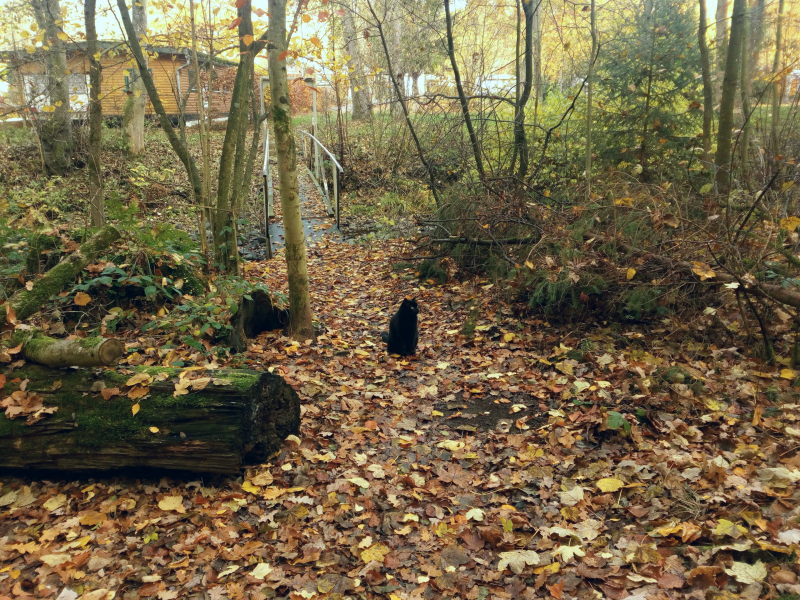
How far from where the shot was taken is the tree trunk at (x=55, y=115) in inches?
481

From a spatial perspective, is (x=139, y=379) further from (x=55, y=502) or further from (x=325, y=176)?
(x=325, y=176)

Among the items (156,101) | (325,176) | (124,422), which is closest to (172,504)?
(124,422)

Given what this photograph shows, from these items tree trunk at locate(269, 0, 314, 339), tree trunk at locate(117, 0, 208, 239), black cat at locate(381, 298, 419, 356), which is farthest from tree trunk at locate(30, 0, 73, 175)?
black cat at locate(381, 298, 419, 356)

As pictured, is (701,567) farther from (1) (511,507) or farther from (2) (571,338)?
(2) (571,338)

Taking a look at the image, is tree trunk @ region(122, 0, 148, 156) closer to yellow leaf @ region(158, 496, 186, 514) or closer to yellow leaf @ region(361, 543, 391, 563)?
yellow leaf @ region(158, 496, 186, 514)

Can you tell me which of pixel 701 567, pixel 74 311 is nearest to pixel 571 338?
pixel 701 567

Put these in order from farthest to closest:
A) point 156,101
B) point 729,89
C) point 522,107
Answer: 1. point 522,107
2. point 156,101
3. point 729,89

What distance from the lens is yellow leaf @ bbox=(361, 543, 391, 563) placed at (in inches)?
121

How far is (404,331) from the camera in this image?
227 inches

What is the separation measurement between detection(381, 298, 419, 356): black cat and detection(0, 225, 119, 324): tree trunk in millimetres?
2937

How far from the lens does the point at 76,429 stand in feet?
11.7

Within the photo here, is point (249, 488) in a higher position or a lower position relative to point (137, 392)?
lower

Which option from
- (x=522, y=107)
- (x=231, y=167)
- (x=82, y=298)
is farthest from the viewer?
(x=522, y=107)

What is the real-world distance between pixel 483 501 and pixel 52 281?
4.01 metres
